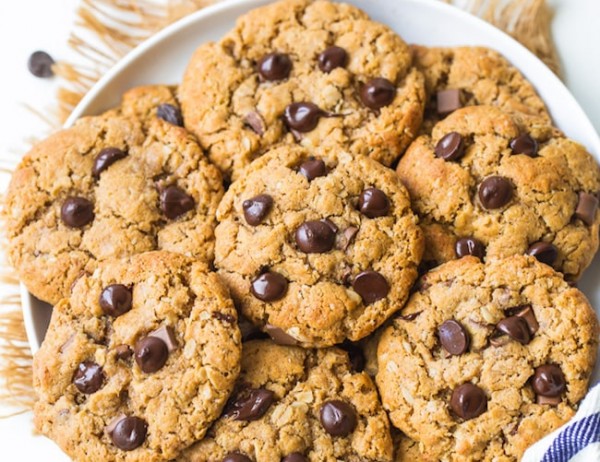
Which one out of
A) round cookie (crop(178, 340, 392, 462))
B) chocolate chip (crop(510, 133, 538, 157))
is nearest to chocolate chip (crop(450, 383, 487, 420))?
round cookie (crop(178, 340, 392, 462))

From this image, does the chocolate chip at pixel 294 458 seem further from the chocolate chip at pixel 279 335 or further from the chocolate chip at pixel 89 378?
the chocolate chip at pixel 89 378

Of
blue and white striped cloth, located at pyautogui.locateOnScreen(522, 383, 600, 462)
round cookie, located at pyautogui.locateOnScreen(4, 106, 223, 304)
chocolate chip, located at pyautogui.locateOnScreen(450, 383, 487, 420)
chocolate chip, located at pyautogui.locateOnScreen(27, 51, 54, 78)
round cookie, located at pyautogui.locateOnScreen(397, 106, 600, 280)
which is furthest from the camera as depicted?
chocolate chip, located at pyautogui.locateOnScreen(27, 51, 54, 78)

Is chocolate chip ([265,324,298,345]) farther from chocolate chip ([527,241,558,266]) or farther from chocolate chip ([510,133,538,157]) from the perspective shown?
chocolate chip ([510,133,538,157])

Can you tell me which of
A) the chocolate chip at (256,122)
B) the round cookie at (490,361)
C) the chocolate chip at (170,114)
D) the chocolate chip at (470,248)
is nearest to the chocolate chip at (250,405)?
the round cookie at (490,361)

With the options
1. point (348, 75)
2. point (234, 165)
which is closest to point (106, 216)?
point (234, 165)

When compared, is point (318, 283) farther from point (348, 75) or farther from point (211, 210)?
point (348, 75)

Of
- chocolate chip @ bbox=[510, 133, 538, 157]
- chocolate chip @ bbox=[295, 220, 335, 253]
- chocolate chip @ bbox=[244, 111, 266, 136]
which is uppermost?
chocolate chip @ bbox=[510, 133, 538, 157]
